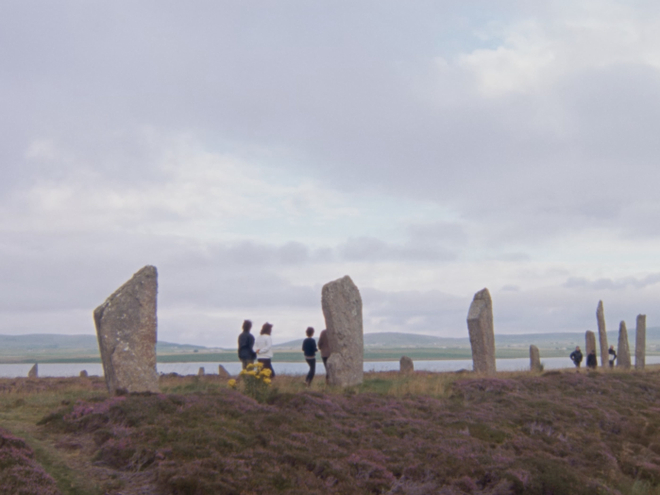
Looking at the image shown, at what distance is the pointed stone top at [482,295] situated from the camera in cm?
2872

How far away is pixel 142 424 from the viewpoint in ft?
38.2

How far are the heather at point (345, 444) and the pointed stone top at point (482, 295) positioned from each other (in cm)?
1001

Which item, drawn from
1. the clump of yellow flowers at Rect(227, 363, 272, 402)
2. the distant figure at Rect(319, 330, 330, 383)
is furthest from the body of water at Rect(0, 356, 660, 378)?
the clump of yellow flowers at Rect(227, 363, 272, 402)

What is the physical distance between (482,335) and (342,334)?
9.47 metres

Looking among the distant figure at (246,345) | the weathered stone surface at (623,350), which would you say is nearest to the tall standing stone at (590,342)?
the weathered stone surface at (623,350)

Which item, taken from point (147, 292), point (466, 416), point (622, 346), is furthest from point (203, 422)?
point (622, 346)

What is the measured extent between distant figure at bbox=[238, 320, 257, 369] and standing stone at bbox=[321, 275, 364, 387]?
3.92 m

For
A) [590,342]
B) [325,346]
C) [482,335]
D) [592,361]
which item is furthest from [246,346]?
[590,342]

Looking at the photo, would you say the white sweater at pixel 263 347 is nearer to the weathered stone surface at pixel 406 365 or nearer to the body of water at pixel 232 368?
the body of water at pixel 232 368

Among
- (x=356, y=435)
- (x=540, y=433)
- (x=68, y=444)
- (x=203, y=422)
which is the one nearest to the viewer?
(x=68, y=444)

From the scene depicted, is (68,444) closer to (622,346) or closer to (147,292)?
(147,292)

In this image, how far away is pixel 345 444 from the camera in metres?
12.6

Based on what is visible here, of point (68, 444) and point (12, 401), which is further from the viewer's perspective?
point (12, 401)

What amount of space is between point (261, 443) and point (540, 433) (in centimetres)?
779
